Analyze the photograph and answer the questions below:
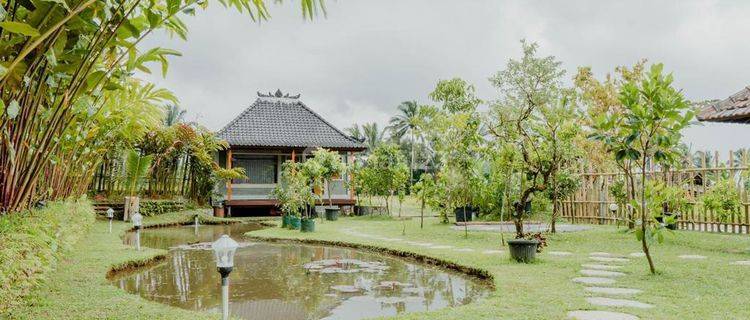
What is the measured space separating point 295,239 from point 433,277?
460 centimetres

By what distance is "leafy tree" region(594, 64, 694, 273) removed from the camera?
16.9 ft

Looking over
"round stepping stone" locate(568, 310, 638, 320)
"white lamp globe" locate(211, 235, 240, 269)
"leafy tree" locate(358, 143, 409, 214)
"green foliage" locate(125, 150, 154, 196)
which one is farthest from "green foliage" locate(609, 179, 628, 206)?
"green foliage" locate(125, 150, 154, 196)

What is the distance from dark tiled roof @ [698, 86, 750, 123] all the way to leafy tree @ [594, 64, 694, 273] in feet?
6.00

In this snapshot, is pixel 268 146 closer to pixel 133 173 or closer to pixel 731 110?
pixel 133 173

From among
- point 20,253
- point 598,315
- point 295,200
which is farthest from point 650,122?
point 295,200

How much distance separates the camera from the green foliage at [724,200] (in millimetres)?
9570

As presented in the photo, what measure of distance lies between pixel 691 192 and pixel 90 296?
34.7ft

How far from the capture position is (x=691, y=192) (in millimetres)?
10633

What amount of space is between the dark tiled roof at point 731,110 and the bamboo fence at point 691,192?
3.91 ft

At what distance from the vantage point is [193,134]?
17.6m

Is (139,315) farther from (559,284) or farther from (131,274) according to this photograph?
(559,284)

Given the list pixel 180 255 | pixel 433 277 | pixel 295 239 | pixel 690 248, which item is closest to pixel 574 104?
pixel 690 248

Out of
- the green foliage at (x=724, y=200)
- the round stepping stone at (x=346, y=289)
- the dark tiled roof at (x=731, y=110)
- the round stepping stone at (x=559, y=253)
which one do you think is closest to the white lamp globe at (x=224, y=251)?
the round stepping stone at (x=346, y=289)

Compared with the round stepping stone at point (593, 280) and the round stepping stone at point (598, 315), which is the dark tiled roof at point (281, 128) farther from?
the round stepping stone at point (598, 315)
